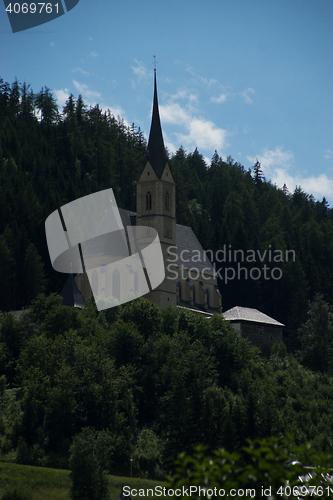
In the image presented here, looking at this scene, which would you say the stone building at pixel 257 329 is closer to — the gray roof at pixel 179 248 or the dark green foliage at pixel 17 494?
the gray roof at pixel 179 248

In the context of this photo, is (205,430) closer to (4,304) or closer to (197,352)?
(197,352)

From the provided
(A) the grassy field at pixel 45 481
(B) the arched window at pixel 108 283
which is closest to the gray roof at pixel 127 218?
(B) the arched window at pixel 108 283

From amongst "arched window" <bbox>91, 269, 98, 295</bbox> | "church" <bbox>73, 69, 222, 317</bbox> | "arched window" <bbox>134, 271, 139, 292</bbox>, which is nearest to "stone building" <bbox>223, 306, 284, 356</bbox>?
"church" <bbox>73, 69, 222, 317</bbox>

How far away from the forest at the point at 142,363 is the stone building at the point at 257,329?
260 centimetres

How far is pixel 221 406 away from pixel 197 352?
26.6ft

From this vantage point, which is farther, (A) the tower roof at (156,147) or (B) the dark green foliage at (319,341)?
(A) the tower roof at (156,147)

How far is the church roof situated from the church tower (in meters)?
8.40

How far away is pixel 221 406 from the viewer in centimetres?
4022

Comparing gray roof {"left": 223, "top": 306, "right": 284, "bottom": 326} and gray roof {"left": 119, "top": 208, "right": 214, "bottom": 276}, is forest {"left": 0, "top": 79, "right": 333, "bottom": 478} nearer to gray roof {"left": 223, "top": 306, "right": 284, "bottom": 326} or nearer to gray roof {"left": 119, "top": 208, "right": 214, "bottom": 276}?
gray roof {"left": 223, "top": 306, "right": 284, "bottom": 326}

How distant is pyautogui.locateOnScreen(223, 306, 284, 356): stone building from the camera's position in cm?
6412

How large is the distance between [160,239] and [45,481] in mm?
33899

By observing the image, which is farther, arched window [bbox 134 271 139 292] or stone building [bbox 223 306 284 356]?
stone building [bbox 223 306 284 356]

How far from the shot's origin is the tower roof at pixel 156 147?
220ft

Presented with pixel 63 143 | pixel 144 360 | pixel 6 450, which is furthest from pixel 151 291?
pixel 63 143
